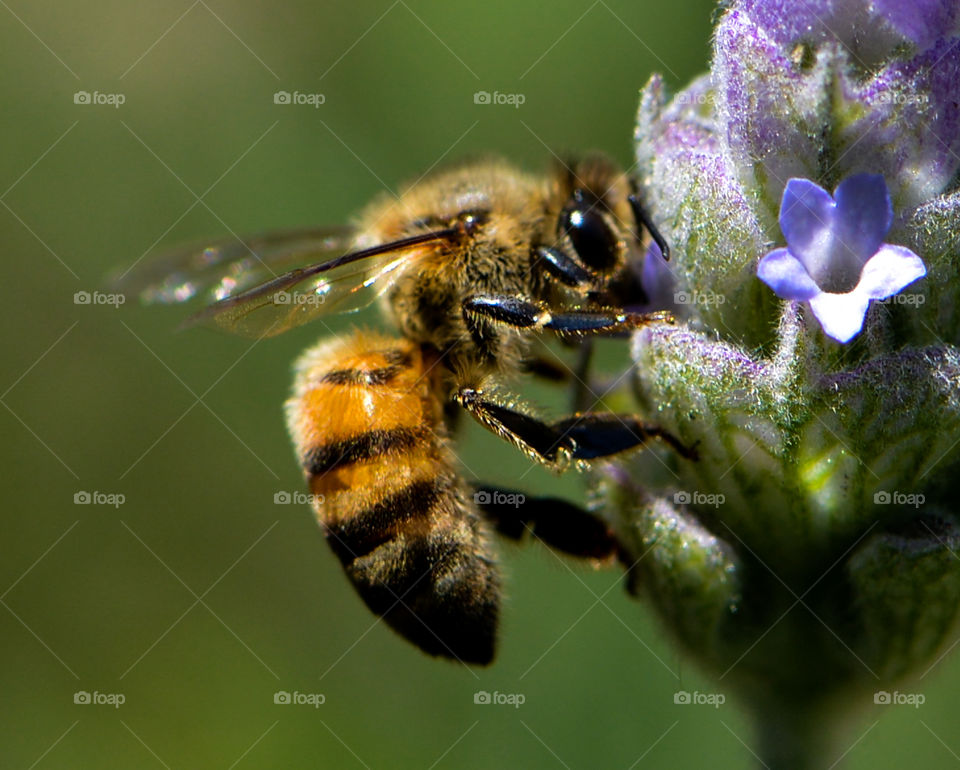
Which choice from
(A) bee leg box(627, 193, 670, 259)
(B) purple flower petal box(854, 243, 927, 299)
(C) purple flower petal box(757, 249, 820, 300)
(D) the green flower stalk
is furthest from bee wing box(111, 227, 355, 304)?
(B) purple flower petal box(854, 243, 927, 299)

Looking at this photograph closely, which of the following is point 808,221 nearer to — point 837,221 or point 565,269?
point 837,221

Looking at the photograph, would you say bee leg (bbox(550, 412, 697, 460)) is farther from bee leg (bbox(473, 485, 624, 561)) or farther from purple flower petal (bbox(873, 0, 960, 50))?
purple flower petal (bbox(873, 0, 960, 50))

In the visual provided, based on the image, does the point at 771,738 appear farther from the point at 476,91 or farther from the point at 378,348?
the point at 476,91

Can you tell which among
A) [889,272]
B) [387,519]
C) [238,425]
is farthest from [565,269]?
[238,425]

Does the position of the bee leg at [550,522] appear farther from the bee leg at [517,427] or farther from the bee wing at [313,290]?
the bee wing at [313,290]

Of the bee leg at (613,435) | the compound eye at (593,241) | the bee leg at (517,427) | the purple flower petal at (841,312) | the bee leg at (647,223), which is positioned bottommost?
the bee leg at (517,427)

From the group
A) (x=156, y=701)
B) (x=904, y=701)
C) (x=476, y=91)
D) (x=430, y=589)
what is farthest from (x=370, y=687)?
→ (x=476, y=91)

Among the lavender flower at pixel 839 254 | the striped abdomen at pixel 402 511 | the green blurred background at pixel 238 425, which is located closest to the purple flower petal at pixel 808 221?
the lavender flower at pixel 839 254
